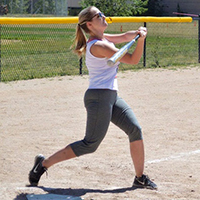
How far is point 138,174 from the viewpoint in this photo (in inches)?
172

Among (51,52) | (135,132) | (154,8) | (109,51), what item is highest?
(154,8)

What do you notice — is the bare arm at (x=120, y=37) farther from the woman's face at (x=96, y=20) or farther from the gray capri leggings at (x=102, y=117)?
the gray capri leggings at (x=102, y=117)

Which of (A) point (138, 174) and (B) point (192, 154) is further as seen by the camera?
(B) point (192, 154)

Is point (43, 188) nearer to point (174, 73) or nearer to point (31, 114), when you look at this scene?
point (31, 114)

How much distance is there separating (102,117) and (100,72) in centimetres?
41

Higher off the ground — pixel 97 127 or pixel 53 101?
pixel 97 127

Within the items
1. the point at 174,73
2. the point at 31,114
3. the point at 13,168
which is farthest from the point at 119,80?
the point at 13,168

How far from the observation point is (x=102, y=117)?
4.12 meters

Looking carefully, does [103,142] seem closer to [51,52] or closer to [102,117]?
[102,117]

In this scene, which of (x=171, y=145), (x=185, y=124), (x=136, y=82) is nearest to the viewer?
(x=171, y=145)

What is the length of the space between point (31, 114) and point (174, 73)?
5.43 meters

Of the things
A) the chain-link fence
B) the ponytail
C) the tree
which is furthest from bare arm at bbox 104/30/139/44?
the tree

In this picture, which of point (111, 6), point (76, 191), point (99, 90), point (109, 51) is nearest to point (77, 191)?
point (76, 191)

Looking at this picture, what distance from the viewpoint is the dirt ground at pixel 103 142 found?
4.46 meters
